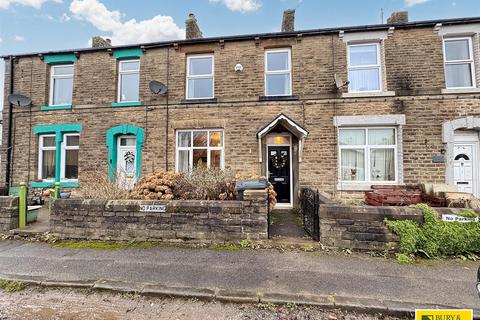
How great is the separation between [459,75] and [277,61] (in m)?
6.46

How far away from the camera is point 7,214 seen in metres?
5.91

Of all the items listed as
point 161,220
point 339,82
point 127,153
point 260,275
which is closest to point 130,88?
point 127,153

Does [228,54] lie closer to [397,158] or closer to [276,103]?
[276,103]

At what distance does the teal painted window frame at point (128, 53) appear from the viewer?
969 cm

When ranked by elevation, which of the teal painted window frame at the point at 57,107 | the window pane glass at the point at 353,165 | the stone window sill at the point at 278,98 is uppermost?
the stone window sill at the point at 278,98

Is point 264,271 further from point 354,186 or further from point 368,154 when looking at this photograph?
point 368,154

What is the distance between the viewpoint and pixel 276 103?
880 cm

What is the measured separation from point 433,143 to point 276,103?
5.57 metres

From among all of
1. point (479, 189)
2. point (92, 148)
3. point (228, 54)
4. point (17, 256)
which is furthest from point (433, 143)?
point (92, 148)

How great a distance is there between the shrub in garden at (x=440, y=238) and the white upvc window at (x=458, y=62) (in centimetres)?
622

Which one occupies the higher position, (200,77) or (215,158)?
(200,77)

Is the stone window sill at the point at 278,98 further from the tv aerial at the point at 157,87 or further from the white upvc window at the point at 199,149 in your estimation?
the tv aerial at the point at 157,87

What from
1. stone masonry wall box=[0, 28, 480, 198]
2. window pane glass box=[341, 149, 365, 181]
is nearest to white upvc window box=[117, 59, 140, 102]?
stone masonry wall box=[0, 28, 480, 198]

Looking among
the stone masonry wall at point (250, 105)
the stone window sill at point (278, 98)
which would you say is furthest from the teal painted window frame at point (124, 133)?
the stone window sill at point (278, 98)
